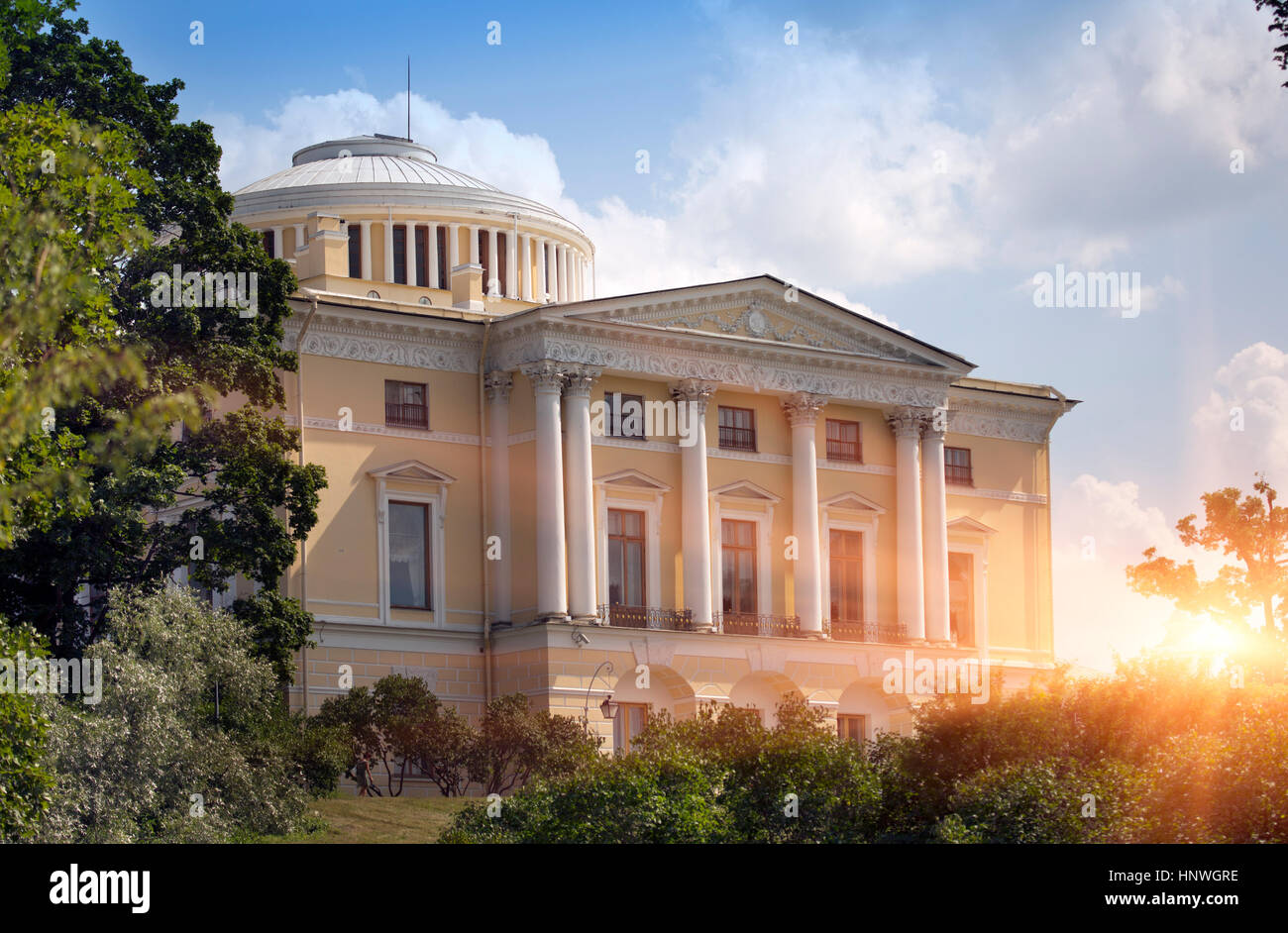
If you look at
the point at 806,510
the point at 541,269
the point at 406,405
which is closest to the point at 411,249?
the point at 541,269

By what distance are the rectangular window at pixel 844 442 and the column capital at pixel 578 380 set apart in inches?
311

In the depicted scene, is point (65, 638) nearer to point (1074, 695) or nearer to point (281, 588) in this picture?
point (281, 588)

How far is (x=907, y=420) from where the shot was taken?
2174 inches

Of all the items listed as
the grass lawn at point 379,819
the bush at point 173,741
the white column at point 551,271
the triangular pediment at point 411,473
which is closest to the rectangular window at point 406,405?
the triangular pediment at point 411,473

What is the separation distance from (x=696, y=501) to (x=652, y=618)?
9.79 feet

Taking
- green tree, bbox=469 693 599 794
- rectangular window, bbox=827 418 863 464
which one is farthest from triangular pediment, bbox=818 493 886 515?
green tree, bbox=469 693 599 794

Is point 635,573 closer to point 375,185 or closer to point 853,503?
point 853,503

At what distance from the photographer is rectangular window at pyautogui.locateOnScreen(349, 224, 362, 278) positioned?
199 feet

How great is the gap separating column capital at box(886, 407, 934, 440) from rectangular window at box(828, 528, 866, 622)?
111 inches

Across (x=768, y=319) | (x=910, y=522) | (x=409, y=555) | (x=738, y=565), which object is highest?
(x=768, y=319)

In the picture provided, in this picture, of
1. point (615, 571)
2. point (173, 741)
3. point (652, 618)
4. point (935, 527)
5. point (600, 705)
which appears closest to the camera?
point (173, 741)

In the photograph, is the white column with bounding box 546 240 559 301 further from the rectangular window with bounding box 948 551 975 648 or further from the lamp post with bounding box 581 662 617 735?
the lamp post with bounding box 581 662 617 735

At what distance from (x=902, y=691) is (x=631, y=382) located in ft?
33.7
